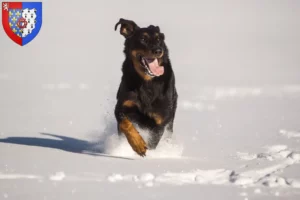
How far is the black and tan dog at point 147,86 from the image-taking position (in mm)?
5465

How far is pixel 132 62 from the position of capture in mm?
5609

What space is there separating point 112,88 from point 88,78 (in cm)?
185

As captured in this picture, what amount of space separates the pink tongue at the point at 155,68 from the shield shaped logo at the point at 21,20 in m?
3.26

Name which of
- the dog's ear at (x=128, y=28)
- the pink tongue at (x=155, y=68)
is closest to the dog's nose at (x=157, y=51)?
the pink tongue at (x=155, y=68)

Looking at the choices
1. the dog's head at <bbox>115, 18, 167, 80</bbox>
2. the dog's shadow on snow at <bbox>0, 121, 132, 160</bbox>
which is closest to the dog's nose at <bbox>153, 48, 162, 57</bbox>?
the dog's head at <bbox>115, 18, 167, 80</bbox>

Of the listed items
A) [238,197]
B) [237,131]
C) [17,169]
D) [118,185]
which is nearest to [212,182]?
[238,197]

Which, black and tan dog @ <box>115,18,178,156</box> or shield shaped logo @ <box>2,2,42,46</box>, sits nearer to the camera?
black and tan dog @ <box>115,18,178,156</box>

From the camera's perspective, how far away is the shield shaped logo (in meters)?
8.10

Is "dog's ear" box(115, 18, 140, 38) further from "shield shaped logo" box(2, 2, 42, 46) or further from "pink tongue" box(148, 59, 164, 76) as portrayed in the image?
"shield shaped logo" box(2, 2, 42, 46)

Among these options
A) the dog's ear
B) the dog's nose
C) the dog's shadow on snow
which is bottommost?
the dog's shadow on snow

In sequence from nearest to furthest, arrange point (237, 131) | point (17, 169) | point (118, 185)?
1. point (118, 185)
2. point (17, 169)
3. point (237, 131)

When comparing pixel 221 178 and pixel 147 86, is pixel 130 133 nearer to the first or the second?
pixel 147 86

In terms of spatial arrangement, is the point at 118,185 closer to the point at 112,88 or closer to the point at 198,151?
the point at 198,151

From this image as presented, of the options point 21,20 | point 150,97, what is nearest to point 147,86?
point 150,97
